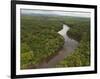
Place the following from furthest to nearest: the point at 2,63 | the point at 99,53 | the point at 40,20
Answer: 1. the point at 99,53
2. the point at 40,20
3. the point at 2,63

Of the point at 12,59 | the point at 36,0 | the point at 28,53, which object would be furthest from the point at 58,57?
the point at 36,0

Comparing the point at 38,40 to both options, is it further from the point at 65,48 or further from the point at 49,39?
the point at 65,48

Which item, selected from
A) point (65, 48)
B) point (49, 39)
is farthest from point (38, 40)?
point (65, 48)

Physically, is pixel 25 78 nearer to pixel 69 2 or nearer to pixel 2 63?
pixel 2 63
